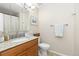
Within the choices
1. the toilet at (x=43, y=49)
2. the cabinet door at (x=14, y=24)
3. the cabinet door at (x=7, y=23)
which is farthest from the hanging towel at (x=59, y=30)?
the cabinet door at (x=7, y=23)

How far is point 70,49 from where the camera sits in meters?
2.34

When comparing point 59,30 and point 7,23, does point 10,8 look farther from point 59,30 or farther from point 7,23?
point 59,30

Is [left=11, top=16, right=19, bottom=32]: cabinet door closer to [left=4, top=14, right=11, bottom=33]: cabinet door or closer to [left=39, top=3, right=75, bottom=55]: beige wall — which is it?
[left=4, top=14, right=11, bottom=33]: cabinet door

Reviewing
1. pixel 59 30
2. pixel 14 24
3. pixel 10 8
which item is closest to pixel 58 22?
pixel 59 30

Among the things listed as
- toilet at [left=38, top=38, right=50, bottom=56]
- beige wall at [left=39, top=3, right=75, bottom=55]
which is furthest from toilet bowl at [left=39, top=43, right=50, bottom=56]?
beige wall at [left=39, top=3, right=75, bottom=55]

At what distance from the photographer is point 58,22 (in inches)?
93.5

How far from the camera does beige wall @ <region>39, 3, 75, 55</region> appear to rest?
227 centimetres

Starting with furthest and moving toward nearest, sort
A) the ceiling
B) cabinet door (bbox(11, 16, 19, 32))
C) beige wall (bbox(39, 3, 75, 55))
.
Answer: beige wall (bbox(39, 3, 75, 55)) → cabinet door (bbox(11, 16, 19, 32)) → the ceiling

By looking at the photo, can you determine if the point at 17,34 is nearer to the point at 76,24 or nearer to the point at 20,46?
the point at 20,46

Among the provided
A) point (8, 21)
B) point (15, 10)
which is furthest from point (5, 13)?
point (15, 10)

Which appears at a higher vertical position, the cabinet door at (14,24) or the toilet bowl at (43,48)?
the cabinet door at (14,24)

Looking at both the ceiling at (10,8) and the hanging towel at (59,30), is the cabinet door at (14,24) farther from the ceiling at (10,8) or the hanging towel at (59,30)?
the hanging towel at (59,30)

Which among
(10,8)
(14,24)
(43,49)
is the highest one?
(10,8)

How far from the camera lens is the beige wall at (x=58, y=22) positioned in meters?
2.27
